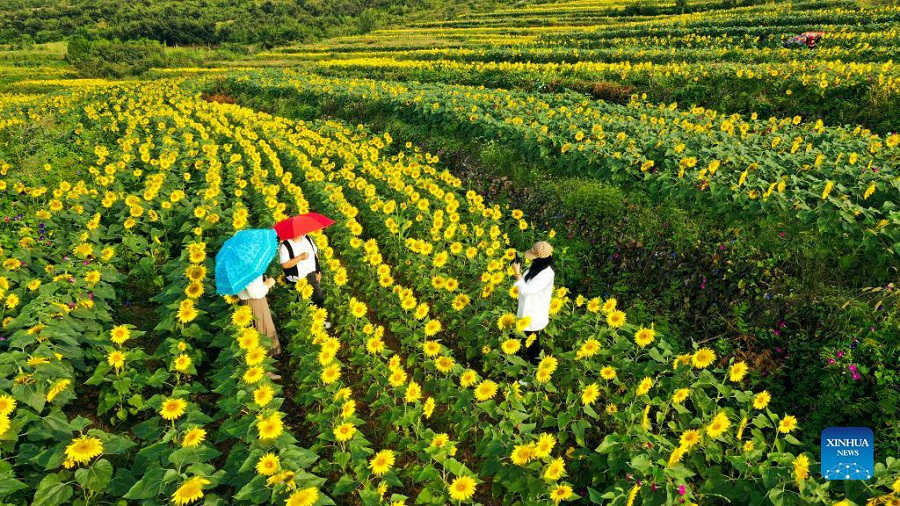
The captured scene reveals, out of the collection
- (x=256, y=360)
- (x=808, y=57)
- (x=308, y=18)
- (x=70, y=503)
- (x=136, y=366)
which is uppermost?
(x=308, y=18)

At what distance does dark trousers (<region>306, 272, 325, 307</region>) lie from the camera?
6.04 m

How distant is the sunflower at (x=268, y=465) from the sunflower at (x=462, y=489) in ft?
4.24

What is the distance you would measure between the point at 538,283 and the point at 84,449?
409cm

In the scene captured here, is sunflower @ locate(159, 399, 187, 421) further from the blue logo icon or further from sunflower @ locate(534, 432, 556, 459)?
the blue logo icon

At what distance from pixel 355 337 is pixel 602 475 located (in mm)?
3108

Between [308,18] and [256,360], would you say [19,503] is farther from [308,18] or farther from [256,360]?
[308,18]

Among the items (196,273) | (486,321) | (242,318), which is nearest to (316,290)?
(196,273)

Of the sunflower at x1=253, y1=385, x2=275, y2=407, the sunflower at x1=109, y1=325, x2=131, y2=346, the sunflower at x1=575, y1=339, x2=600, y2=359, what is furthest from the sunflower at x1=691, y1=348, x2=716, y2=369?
the sunflower at x1=109, y1=325, x2=131, y2=346

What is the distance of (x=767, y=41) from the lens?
2309 centimetres

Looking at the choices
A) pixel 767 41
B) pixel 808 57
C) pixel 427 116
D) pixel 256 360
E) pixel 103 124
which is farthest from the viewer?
pixel 767 41

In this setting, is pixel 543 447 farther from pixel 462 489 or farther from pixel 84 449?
pixel 84 449

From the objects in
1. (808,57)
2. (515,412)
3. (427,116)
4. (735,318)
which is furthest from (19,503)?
(808,57)

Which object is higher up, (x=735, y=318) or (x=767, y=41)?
(x=767, y=41)

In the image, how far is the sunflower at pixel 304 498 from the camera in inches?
112
